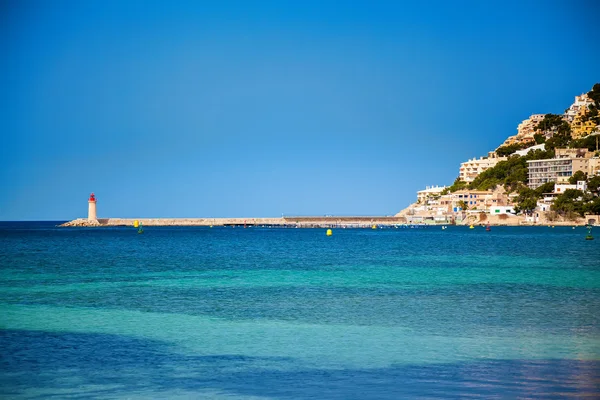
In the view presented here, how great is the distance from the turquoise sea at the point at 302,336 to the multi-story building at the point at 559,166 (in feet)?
309

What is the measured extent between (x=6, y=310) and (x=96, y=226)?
139 meters

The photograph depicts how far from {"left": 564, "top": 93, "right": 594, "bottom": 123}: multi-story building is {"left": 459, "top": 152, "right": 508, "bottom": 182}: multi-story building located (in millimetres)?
18890

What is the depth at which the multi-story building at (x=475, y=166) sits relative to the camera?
158 m

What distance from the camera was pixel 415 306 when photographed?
21719 millimetres

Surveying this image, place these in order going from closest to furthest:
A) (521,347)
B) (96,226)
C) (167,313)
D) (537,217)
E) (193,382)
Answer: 1. (193,382)
2. (521,347)
3. (167,313)
4. (537,217)
5. (96,226)

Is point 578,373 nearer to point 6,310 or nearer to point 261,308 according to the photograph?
point 261,308

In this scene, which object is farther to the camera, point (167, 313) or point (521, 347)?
point (167, 313)

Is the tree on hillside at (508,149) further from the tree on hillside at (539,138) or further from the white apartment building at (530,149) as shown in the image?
the white apartment building at (530,149)

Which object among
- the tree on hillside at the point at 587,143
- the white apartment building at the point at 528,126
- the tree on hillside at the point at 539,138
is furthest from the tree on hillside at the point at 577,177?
the white apartment building at the point at 528,126

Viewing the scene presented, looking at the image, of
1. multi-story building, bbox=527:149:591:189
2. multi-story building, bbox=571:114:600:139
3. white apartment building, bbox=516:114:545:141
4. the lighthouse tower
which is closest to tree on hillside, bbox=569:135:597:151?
multi-story building, bbox=527:149:591:189

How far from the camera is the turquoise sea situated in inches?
473

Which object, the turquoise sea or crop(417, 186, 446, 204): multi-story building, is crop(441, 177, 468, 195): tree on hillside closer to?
crop(417, 186, 446, 204): multi-story building

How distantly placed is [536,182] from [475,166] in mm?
35939

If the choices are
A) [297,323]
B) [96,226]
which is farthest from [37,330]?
[96,226]
